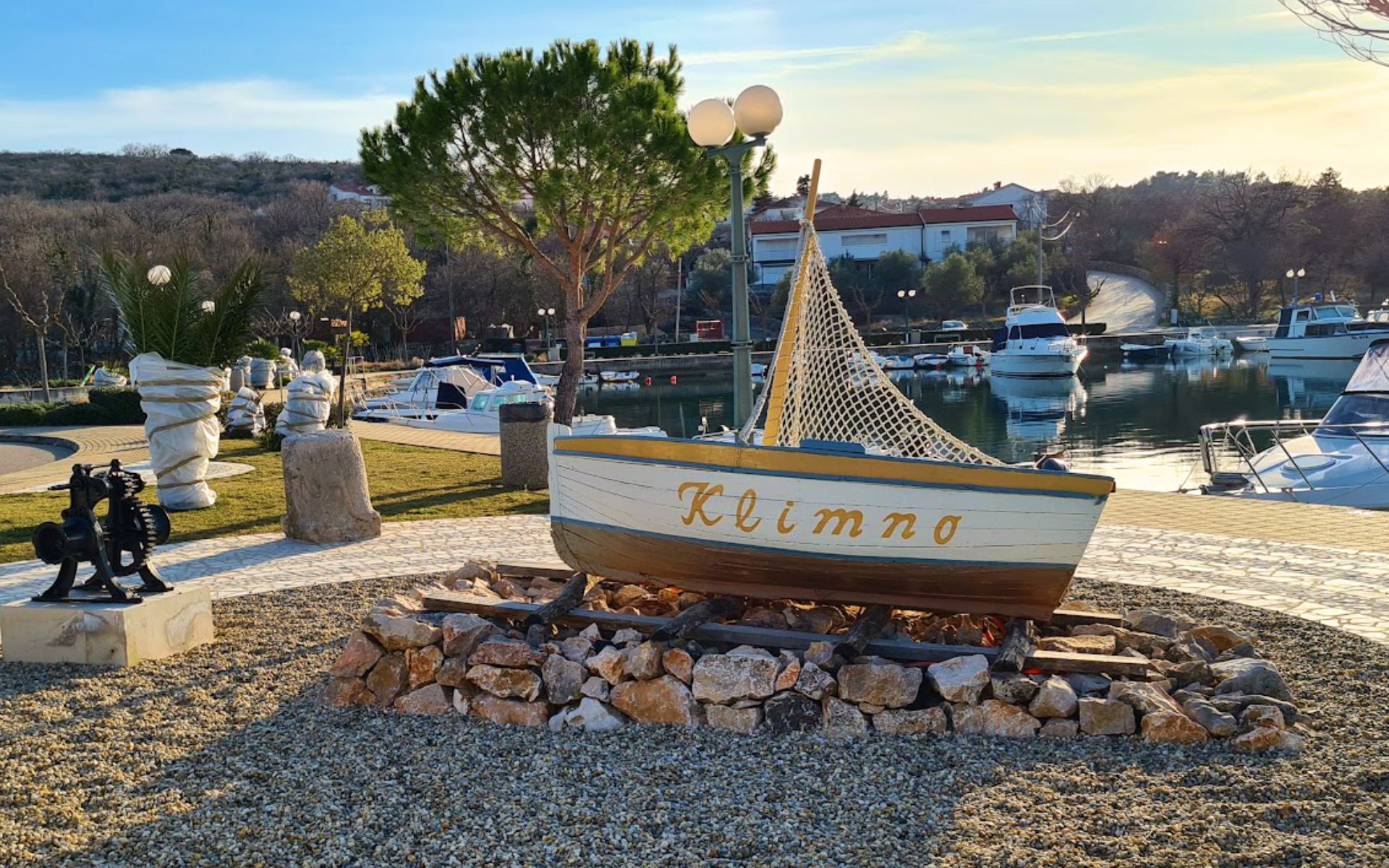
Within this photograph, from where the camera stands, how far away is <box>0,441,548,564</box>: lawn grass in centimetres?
1061

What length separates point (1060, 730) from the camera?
484 centimetres

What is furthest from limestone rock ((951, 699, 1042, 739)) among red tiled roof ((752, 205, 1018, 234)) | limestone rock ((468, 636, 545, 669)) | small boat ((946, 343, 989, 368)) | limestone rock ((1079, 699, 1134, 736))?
red tiled roof ((752, 205, 1018, 234))

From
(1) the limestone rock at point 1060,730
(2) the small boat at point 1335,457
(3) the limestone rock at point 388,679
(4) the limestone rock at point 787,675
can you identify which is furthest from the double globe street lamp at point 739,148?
(2) the small boat at point 1335,457

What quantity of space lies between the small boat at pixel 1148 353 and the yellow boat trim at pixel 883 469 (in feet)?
180

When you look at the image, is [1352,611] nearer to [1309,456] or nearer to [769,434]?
[769,434]

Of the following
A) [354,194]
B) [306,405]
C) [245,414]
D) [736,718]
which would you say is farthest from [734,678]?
[354,194]

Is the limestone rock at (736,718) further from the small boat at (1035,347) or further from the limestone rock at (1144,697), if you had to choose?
the small boat at (1035,347)

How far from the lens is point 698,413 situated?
130ft

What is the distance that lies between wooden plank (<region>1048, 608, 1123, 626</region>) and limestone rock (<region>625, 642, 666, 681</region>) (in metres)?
2.41

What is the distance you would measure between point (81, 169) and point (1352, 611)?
104008 mm

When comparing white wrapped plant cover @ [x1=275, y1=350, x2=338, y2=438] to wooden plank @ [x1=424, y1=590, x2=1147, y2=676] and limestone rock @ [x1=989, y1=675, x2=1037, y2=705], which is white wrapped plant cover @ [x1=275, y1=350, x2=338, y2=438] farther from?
limestone rock @ [x1=989, y1=675, x2=1037, y2=705]

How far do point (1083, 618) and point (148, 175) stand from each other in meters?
101

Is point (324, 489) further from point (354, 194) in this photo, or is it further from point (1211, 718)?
point (354, 194)

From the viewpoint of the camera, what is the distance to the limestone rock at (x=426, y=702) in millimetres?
5320
